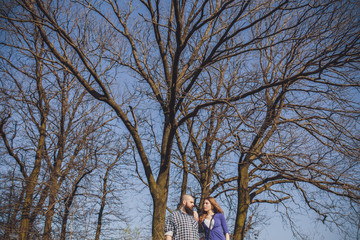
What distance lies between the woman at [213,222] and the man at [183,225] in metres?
0.31

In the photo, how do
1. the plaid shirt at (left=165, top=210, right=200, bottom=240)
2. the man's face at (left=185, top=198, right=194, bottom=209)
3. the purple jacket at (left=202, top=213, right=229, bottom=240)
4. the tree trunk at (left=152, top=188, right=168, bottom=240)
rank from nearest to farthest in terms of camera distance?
the plaid shirt at (left=165, top=210, right=200, bottom=240), the man's face at (left=185, top=198, right=194, bottom=209), the purple jacket at (left=202, top=213, right=229, bottom=240), the tree trunk at (left=152, top=188, right=168, bottom=240)

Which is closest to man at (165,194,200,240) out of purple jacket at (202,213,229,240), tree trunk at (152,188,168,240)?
purple jacket at (202,213,229,240)

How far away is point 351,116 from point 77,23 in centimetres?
685

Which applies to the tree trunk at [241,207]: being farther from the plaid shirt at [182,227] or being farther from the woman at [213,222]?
the plaid shirt at [182,227]

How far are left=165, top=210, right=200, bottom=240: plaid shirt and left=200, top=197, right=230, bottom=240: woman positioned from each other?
13.8 inches

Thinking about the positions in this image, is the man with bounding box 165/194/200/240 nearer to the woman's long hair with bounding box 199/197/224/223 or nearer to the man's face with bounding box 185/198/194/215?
the man's face with bounding box 185/198/194/215

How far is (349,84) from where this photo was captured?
5.94 meters

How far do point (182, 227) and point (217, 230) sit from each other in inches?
25.9

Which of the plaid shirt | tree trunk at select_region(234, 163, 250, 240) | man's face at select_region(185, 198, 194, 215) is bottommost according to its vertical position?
the plaid shirt

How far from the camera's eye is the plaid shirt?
4.39m

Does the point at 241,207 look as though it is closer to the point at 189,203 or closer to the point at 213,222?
the point at 213,222

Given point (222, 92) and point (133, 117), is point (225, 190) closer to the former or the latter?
point (222, 92)

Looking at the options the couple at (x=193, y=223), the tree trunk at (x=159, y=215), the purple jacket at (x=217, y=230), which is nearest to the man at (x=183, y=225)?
the couple at (x=193, y=223)

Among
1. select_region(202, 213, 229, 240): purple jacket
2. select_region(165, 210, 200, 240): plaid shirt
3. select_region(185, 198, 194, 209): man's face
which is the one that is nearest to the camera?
→ select_region(165, 210, 200, 240): plaid shirt
